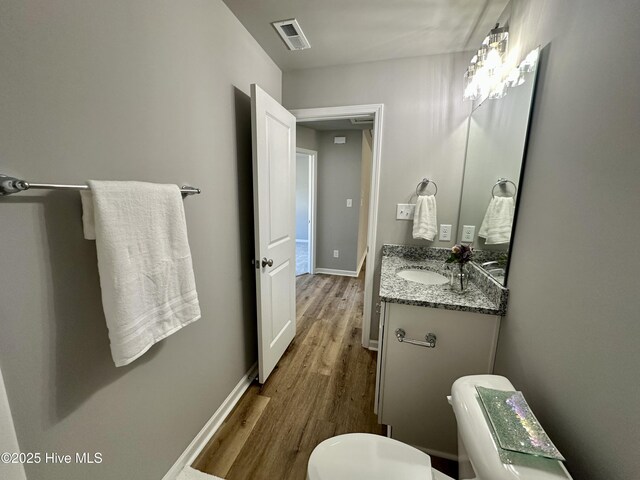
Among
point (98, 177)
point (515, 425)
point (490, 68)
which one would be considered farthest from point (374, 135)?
point (515, 425)

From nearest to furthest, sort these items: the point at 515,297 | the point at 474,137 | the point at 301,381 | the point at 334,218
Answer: the point at 515,297 → the point at 474,137 → the point at 301,381 → the point at 334,218

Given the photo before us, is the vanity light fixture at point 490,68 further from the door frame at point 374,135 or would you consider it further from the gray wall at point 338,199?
the gray wall at point 338,199

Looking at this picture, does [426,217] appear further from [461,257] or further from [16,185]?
[16,185]

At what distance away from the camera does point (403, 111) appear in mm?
1831

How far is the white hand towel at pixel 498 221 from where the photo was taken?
46.3 inches

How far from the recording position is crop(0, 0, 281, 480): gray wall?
630 mm

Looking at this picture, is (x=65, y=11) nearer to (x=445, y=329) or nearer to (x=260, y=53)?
(x=260, y=53)

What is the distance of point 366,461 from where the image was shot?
855 millimetres

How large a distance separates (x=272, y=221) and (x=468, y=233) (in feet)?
4.32

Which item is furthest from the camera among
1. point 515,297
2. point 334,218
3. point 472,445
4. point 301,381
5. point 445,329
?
point 334,218

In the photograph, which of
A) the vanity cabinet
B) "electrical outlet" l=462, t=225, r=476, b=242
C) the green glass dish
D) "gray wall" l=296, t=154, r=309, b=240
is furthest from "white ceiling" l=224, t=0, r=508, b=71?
"gray wall" l=296, t=154, r=309, b=240

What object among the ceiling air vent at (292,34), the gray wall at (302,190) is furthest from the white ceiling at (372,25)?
the gray wall at (302,190)

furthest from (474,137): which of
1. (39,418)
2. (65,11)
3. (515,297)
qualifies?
(39,418)

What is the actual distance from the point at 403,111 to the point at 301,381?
2.12 meters
